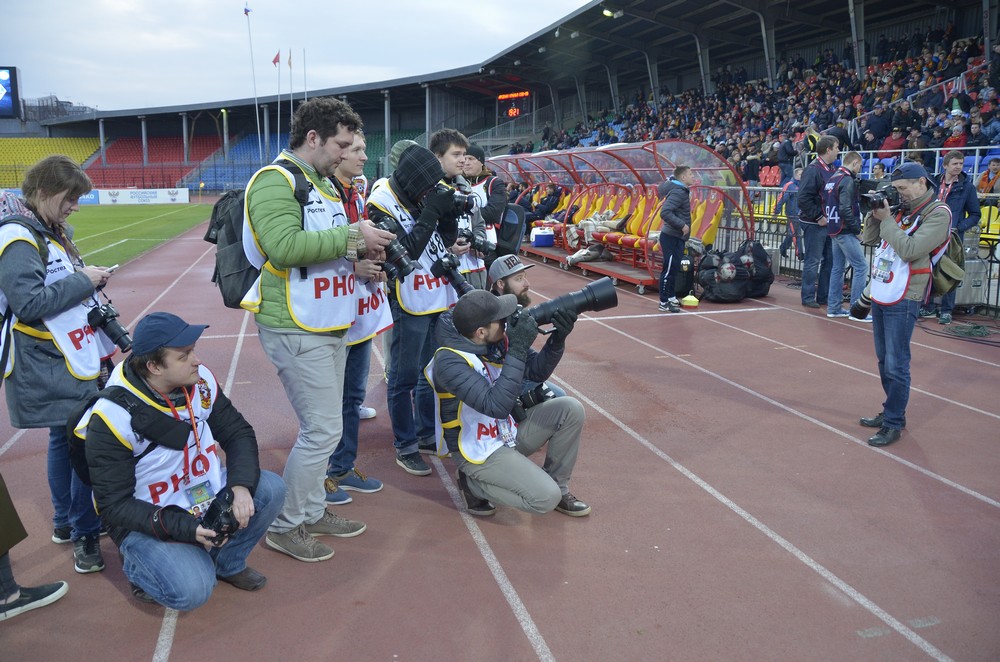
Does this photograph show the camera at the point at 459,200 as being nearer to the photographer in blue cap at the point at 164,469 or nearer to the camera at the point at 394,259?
the camera at the point at 394,259

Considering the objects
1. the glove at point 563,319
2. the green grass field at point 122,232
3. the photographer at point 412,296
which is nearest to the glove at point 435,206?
the photographer at point 412,296

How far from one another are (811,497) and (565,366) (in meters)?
3.18

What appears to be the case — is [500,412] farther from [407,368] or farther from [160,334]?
[160,334]

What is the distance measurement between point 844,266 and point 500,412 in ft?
23.5

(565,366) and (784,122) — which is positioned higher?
(784,122)

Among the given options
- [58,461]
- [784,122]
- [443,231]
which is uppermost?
[784,122]

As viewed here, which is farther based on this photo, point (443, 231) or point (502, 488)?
point (443, 231)

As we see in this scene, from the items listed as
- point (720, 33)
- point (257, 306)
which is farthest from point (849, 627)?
point (720, 33)

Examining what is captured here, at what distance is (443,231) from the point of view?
4406 millimetres

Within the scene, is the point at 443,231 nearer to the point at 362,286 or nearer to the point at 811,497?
the point at 362,286

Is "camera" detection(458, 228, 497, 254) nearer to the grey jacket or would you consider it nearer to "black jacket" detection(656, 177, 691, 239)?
the grey jacket

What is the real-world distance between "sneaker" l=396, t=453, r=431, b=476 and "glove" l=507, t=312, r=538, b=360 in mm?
1380

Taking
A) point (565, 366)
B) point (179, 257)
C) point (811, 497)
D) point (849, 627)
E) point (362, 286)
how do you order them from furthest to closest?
point (179, 257)
point (565, 366)
point (811, 497)
point (362, 286)
point (849, 627)

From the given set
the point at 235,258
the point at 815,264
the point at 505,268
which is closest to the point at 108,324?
the point at 235,258
